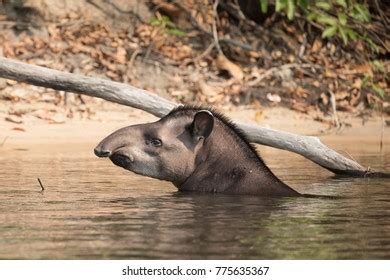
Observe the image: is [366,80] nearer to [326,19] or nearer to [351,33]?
[351,33]

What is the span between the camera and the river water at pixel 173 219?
668cm

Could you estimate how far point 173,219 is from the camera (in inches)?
317

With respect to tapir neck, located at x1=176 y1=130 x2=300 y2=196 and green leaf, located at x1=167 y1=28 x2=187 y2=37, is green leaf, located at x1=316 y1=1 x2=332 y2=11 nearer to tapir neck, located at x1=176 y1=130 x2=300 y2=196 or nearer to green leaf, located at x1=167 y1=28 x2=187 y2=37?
green leaf, located at x1=167 y1=28 x2=187 y2=37

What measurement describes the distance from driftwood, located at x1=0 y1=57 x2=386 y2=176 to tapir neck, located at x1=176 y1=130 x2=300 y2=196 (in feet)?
4.13

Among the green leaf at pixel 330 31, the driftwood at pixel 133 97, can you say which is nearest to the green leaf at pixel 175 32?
the green leaf at pixel 330 31

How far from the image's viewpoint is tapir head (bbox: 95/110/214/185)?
9.23 meters

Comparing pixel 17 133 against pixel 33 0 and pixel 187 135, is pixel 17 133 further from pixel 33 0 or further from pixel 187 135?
pixel 187 135

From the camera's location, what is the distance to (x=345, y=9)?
1669 cm

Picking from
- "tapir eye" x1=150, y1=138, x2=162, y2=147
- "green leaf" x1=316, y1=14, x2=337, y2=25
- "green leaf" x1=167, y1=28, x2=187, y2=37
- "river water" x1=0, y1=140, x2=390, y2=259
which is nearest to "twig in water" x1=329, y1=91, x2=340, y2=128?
"green leaf" x1=316, y1=14, x2=337, y2=25

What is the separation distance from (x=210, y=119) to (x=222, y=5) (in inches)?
351

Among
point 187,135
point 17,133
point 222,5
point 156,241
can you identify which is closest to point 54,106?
point 17,133

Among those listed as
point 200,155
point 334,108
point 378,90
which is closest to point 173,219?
point 200,155

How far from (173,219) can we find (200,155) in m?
1.55

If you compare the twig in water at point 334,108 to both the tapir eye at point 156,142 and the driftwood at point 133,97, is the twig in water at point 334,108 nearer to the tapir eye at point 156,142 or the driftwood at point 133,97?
the driftwood at point 133,97
